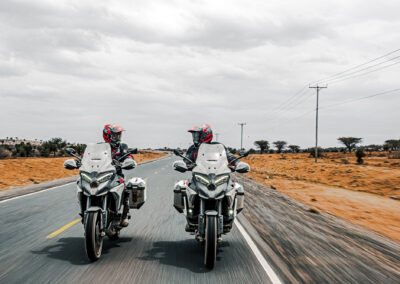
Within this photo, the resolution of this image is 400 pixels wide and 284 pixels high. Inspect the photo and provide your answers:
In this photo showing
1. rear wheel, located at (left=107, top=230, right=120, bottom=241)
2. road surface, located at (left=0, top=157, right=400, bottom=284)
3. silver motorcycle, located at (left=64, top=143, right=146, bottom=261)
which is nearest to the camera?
road surface, located at (left=0, top=157, right=400, bottom=284)

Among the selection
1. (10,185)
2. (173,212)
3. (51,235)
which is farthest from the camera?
(10,185)

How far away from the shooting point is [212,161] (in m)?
5.66

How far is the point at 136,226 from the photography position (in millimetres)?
8258

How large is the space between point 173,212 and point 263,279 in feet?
18.5

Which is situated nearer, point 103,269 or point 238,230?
point 103,269

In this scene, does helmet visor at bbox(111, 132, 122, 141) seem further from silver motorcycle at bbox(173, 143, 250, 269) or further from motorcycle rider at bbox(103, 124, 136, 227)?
silver motorcycle at bbox(173, 143, 250, 269)

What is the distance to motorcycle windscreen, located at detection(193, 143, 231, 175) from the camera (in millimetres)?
5520

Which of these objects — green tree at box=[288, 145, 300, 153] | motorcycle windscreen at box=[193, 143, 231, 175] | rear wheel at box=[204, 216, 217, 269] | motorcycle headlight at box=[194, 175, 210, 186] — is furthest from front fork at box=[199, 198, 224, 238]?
green tree at box=[288, 145, 300, 153]

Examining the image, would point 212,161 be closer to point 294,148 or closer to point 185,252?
point 185,252

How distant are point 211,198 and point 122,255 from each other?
1.90m

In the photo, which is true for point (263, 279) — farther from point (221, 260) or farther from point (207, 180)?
point (207, 180)

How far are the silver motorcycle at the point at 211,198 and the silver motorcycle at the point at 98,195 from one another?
119cm

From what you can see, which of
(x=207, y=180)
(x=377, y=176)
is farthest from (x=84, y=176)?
(x=377, y=176)

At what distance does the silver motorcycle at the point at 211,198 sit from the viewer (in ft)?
16.9
